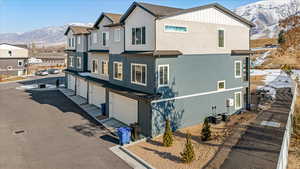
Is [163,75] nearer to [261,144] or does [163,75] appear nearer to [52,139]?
[261,144]

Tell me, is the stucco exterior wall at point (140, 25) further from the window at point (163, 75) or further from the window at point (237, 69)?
the window at point (237, 69)

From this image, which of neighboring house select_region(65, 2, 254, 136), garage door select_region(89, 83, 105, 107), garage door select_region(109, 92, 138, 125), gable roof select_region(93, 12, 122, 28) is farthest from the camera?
garage door select_region(89, 83, 105, 107)

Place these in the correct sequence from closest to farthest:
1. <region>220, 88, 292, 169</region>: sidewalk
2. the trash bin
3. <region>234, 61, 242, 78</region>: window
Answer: <region>220, 88, 292, 169</region>: sidewalk → the trash bin → <region>234, 61, 242, 78</region>: window

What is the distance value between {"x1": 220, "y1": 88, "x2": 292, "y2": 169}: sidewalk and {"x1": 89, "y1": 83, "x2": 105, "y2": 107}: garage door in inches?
582

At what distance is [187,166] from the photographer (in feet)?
37.8

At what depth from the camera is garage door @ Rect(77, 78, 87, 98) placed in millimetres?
29250

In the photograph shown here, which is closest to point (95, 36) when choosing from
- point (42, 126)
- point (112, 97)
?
point (112, 97)

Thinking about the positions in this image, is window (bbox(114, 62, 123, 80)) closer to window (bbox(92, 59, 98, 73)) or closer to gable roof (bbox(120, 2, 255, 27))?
gable roof (bbox(120, 2, 255, 27))

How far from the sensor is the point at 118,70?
20.6m

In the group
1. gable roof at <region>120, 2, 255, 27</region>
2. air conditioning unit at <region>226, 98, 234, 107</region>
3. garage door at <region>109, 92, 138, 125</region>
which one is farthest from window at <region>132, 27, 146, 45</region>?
air conditioning unit at <region>226, 98, 234, 107</region>

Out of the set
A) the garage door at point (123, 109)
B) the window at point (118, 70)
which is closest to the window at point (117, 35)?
the window at point (118, 70)

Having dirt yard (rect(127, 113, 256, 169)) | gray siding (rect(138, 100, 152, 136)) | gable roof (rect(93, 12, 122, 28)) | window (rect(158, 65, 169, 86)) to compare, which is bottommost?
dirt yard (rect(127, 113, 256, 169))

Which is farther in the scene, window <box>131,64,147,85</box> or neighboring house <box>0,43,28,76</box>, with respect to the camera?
Result: neighboring house <box>0,43,28,76</box>

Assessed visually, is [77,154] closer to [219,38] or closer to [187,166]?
[187,166]
